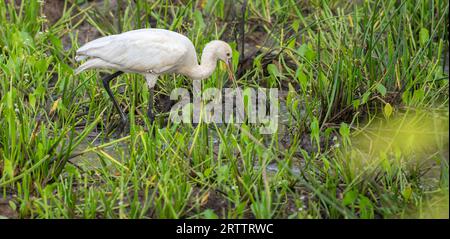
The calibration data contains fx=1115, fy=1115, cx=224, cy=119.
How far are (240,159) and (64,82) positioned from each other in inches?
42.5

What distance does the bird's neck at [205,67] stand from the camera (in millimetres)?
6082

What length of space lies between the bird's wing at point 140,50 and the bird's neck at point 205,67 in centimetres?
18

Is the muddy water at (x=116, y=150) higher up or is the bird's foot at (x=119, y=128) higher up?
the bird's foot at (x=119, y=128)

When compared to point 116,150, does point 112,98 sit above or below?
above

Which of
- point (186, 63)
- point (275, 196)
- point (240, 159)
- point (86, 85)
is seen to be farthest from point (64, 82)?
point (275, 196)

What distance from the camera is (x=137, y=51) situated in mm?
5883

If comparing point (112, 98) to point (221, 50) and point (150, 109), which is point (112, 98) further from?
point (221, 50)

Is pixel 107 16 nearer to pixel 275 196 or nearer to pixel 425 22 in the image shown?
pixel 425 22

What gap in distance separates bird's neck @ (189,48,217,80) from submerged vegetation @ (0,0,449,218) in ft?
0.67

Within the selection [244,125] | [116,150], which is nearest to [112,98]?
[116,150]

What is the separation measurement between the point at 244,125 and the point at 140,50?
3.06ft

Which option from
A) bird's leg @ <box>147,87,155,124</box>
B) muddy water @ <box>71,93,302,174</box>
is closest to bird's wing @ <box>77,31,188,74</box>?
bird's leg @ <box>147,87,155,124</box>

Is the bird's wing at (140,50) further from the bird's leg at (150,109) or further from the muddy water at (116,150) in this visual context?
the muddy water at (116,150)

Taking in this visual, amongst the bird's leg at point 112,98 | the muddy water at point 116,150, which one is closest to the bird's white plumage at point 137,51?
the bird's leg at point 112,98
